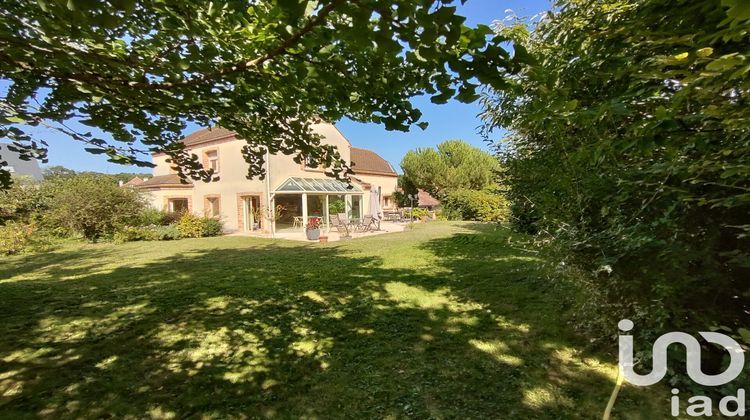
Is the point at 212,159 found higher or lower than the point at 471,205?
higher

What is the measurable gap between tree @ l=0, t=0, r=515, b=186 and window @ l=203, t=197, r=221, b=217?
21.0 m

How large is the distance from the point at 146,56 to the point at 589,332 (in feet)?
17.3

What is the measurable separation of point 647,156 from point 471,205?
28151 millimetres

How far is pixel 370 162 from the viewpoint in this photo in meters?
33.9

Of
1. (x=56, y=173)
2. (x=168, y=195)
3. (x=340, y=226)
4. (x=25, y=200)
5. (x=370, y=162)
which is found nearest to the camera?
(x=25, y=200)

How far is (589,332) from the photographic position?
173 inches

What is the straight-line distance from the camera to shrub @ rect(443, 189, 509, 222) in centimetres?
2777

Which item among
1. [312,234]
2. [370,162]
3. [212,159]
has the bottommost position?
[312,234]

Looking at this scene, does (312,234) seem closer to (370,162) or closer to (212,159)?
(212,159)

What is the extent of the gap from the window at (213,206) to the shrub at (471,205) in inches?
720

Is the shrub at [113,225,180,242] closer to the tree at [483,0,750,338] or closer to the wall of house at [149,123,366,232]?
the wall of house at [149,123,366,232]

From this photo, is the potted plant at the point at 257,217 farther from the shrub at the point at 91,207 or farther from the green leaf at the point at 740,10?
the green leaf at the point at 740,10

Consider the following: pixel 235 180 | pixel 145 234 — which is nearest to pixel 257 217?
pixel 235 180

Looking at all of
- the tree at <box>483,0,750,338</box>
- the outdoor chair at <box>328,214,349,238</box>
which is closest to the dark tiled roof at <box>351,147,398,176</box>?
the outdoor chair at <box>328,214,349,238</box>
